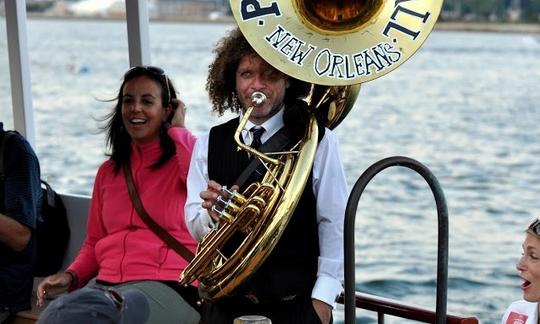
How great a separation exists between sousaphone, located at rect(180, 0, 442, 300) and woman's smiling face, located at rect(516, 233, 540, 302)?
0.60m

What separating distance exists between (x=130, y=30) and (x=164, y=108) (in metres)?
0.85

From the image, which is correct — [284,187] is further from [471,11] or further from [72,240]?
[471,11]

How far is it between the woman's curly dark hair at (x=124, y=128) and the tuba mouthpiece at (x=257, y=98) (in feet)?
2.84

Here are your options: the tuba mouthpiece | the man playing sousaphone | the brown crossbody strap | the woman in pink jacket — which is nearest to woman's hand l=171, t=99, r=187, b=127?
the woman in pink jacket

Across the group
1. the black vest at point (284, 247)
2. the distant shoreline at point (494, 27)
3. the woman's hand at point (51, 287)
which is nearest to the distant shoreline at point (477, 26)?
the distant shoreline at point (494, 27)

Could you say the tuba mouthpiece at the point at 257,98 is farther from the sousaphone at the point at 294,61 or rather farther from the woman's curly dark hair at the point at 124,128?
the woman's curly dark hair at the point at 124,128

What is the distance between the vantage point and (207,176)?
9.72 feet

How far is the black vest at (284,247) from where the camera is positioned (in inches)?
111

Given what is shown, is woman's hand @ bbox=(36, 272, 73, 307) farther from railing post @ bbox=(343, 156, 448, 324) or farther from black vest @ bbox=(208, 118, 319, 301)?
railing post @ bbox=(343, 156, 448, 324)

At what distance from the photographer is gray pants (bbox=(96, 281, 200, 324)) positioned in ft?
10.9

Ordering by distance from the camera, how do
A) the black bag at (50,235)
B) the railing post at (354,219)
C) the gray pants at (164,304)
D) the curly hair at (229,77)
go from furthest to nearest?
the black bag at (50,235)
the gray pants at (164,304)
the curly hair at (229,77)
the railing post at (354,219)

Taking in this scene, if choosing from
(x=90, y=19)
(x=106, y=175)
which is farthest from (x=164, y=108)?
(x=90, y=19)

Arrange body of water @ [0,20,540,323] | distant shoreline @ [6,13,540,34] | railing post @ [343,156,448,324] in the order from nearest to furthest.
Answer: railing post @ [343,156,448,324] → body of water @ [0,20,540,323] → distant shoreline @ [6,13,540,34]

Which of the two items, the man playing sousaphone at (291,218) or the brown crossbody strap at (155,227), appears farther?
the brown crossbody strap at (155,227)
